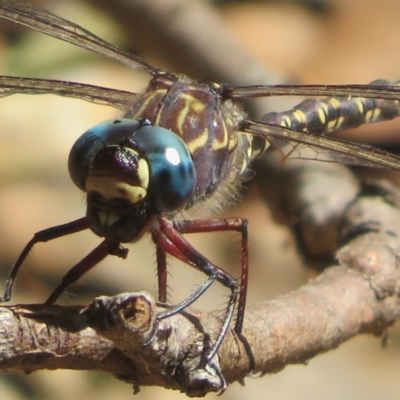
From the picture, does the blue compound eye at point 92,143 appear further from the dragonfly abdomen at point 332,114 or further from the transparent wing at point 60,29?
the dragonfly abdomen at point 332,114

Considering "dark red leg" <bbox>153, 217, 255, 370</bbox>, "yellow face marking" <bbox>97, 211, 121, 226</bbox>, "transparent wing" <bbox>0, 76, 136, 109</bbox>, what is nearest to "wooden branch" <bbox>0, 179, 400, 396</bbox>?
"dark red leg" <bbox>153, 217, 255, 370</bbox>

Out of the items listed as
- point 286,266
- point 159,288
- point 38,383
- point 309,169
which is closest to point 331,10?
point 286,266

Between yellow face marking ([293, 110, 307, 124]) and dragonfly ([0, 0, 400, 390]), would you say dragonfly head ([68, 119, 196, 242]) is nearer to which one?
dragonfly ([0, 0, 400, 390])

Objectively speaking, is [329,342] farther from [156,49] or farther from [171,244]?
[156,49]

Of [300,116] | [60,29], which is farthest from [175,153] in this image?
[300,116]

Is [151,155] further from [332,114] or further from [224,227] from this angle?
[332,114]

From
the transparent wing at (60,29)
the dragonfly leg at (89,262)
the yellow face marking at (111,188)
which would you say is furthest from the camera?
the transparent wing at (60,29)

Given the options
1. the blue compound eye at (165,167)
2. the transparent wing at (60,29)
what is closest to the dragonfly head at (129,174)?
the blue compound eye at (165,167)
